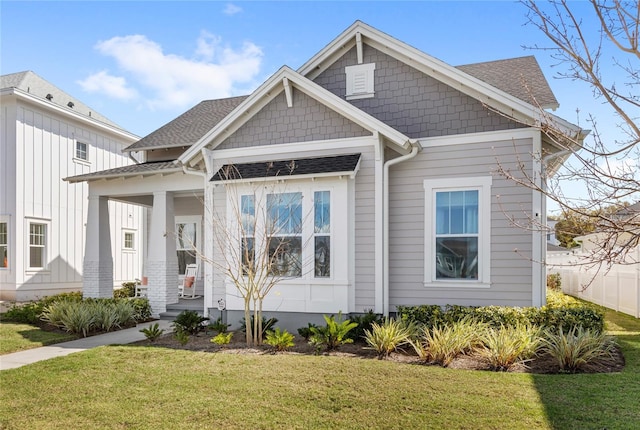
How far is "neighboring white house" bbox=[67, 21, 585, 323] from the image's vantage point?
9.16m

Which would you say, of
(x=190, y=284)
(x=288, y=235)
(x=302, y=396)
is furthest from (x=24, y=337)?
(x=302, y=396)

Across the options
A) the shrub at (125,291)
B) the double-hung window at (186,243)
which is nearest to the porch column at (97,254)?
the shrub at (125,291)

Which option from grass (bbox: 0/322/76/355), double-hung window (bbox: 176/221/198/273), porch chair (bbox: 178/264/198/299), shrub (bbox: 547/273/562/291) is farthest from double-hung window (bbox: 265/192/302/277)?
shrub (bbox: 547/273/562/291)

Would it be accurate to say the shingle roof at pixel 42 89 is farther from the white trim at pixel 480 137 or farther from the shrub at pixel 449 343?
the shrub at pixel 449 343

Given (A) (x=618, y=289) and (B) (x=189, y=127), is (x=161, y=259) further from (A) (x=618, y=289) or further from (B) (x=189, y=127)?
(A) (x=618, y=289)

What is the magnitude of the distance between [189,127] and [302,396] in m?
11.4

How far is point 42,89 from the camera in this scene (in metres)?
17.6

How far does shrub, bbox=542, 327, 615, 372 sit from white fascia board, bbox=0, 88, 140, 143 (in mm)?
16964

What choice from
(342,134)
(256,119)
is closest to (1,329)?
(256,119)

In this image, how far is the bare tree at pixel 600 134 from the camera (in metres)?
3.33

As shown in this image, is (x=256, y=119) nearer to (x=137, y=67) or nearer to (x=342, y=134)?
(x=342, y=134)

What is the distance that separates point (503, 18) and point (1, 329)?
11.9m

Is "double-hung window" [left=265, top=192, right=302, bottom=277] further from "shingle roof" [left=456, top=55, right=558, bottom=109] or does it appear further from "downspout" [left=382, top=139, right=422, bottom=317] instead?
"shingle roof" [left=456, top=55, right=558, bottom=109]

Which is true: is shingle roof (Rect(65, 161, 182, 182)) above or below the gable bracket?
below
